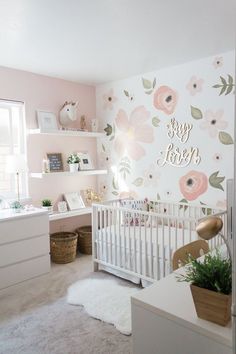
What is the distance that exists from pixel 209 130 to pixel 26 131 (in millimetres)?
2181

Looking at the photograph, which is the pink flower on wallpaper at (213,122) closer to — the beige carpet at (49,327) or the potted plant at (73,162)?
the potted plant at (73,162)

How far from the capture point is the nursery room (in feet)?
4.63

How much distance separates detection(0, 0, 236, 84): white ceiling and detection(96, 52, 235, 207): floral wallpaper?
9.5 inches

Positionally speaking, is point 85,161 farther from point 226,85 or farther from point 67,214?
point 226,85

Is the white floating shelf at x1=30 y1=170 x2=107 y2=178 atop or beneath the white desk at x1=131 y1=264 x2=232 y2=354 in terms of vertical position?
atop

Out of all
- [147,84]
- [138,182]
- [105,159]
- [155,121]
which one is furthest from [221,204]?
[105,159]

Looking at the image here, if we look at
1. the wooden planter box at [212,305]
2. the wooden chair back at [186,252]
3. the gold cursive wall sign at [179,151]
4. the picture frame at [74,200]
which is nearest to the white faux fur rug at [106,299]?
the wooden chair back at [186,252]

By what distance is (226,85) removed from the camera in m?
2.91

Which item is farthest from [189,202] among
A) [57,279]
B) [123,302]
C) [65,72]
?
[65,72]

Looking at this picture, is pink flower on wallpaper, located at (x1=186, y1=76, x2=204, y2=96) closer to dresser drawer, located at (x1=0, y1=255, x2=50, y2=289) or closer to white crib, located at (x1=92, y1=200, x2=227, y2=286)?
white crib, located at (x1=92, y1=200, x2=227, y2=286)

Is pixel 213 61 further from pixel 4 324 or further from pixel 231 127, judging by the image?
pixel 4 324

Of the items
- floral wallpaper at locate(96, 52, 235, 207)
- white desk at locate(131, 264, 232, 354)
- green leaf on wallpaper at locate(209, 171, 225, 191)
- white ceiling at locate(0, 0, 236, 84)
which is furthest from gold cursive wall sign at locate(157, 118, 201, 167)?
white desk at locate(131, 264, 232, 354)

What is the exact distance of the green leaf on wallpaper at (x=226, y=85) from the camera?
2.88 meters

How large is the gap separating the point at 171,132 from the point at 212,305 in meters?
2.60
